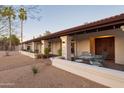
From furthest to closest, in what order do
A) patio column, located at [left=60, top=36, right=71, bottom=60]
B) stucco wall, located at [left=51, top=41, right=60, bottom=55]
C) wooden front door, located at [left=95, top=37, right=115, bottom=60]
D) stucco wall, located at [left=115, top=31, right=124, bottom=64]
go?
stucco wall, located at [left=51, top=41, right=60, bottom=55] < wooden front door, located at [left=95, top=37, right=115, bottom=60] < patio column, located at [left=60, top=36, right=71, bottom=60] < stucco wall, located at [left=115, top=31, right=124, bottom=64]

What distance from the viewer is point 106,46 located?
17219 mm

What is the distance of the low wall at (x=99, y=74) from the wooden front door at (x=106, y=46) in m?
5.49

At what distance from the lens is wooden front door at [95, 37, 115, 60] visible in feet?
54.0

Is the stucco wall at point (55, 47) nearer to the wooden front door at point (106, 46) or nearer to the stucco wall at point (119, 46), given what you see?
the wooden front door at point (106, 46)

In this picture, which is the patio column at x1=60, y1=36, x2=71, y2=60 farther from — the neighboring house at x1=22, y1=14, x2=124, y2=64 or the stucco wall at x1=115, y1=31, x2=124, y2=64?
the stucco wall at x1=115, y1=31, x2=124, y2=64

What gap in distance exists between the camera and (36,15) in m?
9.77

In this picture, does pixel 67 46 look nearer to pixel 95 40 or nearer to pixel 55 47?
pixel 95 40

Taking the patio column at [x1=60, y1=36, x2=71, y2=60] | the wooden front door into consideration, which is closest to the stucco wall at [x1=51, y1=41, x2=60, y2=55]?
the wooden front door

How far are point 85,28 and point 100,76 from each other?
11.9 ft

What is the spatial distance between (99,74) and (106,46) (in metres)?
8.81

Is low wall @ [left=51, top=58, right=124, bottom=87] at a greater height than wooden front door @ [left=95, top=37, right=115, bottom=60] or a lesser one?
lesser

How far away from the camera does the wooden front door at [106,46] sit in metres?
16.5

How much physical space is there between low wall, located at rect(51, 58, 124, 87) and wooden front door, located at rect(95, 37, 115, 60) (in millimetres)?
5491

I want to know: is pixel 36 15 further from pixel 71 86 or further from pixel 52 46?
pixel 52 46
